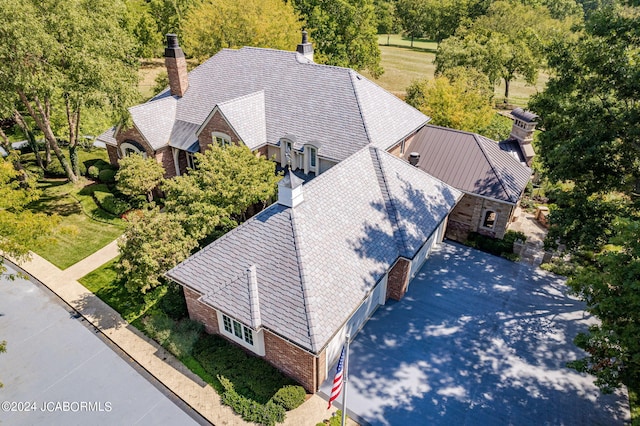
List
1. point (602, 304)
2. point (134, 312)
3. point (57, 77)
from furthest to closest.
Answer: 1. point (57, 77)
2. point (134, 312)
3. point (602, 304)

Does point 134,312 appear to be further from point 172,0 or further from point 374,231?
point 172,0

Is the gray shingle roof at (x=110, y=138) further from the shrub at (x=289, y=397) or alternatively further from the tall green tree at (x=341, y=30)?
the tall green tree at (x=341, y=30)

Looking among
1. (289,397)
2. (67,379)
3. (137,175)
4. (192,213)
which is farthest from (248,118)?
(289,397)

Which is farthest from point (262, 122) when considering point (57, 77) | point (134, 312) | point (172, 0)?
point (172, 0)

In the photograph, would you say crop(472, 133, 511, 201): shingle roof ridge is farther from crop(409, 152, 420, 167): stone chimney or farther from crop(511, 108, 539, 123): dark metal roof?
crop(409, 152, 420, 167): stone chimney

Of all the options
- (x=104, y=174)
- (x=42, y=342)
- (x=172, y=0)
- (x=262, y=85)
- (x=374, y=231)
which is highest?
(x=172, y=0)

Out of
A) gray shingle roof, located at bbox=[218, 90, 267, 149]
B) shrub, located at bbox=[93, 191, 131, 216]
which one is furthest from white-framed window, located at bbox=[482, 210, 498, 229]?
shrub, located at bbox=[93, 191, 131, 216]

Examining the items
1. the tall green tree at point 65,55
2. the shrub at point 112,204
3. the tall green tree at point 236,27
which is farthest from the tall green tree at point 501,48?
the shrub at point 112,204

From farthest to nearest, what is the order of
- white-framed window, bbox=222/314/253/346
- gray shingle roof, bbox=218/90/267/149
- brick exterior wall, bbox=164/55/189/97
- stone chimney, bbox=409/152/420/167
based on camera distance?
brick exterior wall, bbox=164/55/189/97
gray shingle roof, bbox=218/90/267/149
stone chimney, bbox=409/152/420/167
white-framed window, bbox=222/314/253/346
